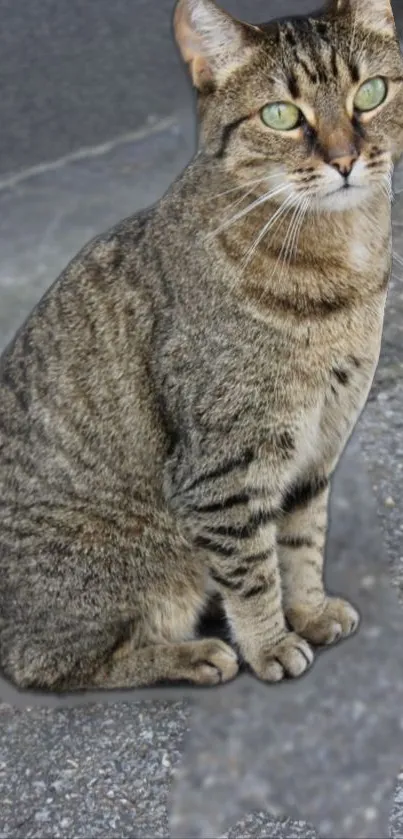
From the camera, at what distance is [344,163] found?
8.25 ft

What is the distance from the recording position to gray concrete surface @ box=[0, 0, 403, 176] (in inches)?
218

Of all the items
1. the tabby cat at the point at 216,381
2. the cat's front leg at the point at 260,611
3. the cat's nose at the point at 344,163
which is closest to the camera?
the cat's nose at the point at 344,163

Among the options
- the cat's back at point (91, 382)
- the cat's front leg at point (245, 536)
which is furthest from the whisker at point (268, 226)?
the cat's front leg at point (245, 536)

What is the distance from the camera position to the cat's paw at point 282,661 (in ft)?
9.98

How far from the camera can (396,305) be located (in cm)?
440

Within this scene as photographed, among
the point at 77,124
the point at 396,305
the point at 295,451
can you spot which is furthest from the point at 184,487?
the point at 77,124

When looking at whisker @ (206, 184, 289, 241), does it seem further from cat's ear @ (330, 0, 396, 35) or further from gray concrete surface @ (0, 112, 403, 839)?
gray concrete surface @ (0, 112, 403, 839)

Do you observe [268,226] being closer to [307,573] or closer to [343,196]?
[343,196]

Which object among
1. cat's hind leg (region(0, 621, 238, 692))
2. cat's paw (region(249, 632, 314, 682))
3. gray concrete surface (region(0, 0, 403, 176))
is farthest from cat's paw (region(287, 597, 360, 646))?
gray concrete surface (region(0, 0, 403, 176))

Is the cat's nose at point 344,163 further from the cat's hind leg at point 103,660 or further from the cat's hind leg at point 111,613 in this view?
the cat's hind leg at point 103,660

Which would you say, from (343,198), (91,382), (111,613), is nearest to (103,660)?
(111,613)

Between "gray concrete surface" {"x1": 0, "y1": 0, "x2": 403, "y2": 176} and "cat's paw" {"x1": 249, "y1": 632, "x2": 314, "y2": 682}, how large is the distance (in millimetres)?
3071

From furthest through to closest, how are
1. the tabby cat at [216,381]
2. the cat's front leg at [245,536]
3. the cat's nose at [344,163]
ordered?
the cat's front leg at [245,536] < the tabby cat at [216,381] < the cat's nose at [344,163]

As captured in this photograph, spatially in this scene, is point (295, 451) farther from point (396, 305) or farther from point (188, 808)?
point (396, 305)
